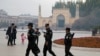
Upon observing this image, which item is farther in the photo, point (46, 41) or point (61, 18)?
point (61, 18)

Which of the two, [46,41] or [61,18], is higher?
[46,41]

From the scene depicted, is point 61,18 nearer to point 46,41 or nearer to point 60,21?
point 60,21

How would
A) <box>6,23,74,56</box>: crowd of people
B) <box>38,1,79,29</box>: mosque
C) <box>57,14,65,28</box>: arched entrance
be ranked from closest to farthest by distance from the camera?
<box>6,23,74,56</box>: crowd of people
<box>38,1,79,29</box>: mosque
<box>57,14,65,28</box>: arched entrance

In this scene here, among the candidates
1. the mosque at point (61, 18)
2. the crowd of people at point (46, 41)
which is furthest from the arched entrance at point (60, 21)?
the crowd of people at point (46, 41)

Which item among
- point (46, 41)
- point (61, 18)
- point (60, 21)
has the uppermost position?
point (46, 41)

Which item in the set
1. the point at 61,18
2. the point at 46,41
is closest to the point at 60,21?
the point at 61,18

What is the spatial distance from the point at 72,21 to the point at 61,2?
2022 centimetres

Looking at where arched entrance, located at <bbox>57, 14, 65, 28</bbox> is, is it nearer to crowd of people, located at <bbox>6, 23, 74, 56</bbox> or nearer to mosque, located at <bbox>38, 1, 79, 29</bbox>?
mosque, located at <bbox>38, 1, 79, 29</bbox>

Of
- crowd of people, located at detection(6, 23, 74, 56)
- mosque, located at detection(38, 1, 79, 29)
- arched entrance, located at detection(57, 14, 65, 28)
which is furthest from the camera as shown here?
arched entrance, located at detection(57, 14, 65, 28)

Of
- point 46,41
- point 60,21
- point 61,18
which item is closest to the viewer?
point 46,41

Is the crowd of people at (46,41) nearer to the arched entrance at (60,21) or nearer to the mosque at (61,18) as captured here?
the mosque at (61,18)

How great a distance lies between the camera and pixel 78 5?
12356 cm

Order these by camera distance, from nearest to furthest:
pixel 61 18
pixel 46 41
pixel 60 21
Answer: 1. pixel 46 41
2. pixel 61 18
3. pixel 60 21

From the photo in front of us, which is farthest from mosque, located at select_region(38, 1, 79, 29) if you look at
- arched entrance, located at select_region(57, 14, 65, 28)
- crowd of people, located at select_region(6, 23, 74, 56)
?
crowd of people, located at select_region(6, 23, 74, 56)
